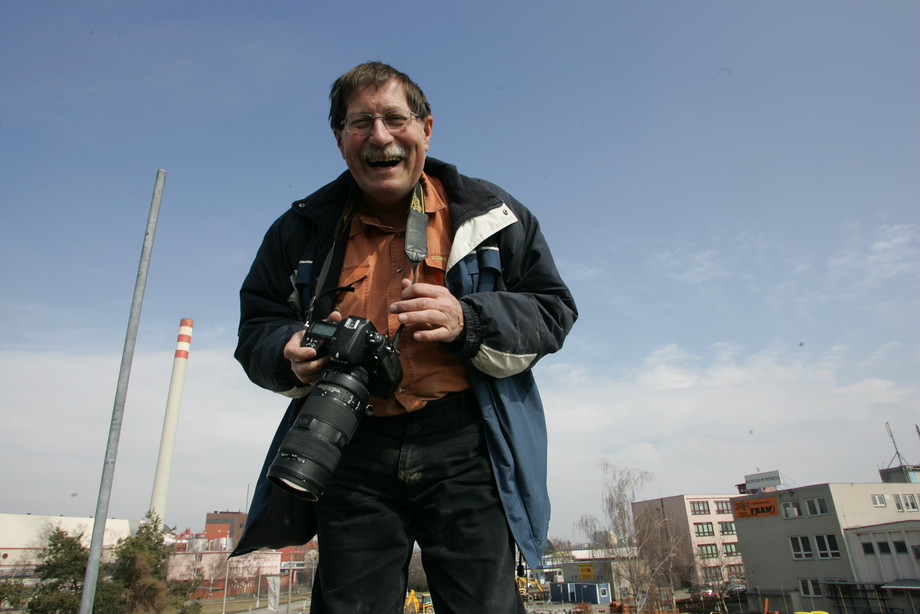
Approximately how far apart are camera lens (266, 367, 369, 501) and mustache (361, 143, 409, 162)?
719 mm

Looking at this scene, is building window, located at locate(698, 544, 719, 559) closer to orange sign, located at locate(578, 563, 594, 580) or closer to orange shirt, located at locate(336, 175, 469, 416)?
orange sign, located at locate(578, 563, 594, 580)

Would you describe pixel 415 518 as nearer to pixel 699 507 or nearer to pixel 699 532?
pixel 699 532

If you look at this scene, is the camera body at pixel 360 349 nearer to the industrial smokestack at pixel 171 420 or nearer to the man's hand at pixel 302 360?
the man's hand at pixel 302 360

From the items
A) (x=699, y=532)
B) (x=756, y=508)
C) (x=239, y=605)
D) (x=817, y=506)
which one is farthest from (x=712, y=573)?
(x=239, y=605)

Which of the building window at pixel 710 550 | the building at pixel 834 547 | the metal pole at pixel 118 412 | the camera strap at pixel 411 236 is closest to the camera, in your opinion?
the camera strap at pixel 411 236

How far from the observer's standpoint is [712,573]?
5128 cm

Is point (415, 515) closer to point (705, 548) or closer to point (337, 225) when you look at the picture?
point (337, 225)

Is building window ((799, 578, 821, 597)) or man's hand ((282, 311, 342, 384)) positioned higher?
man's hand ((282, 311, 342, 384))

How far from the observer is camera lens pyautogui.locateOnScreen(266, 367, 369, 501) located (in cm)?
127

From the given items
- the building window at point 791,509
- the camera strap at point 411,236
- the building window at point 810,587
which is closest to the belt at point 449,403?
the camera strap at point 411,236

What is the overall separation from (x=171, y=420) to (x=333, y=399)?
51.9 metres

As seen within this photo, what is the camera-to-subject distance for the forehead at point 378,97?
5.82 feet

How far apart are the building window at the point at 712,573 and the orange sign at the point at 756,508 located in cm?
1408

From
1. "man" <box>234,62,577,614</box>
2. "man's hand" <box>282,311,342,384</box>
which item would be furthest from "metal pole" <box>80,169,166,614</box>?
"man's hand" <box>282,311,342,384</box>
